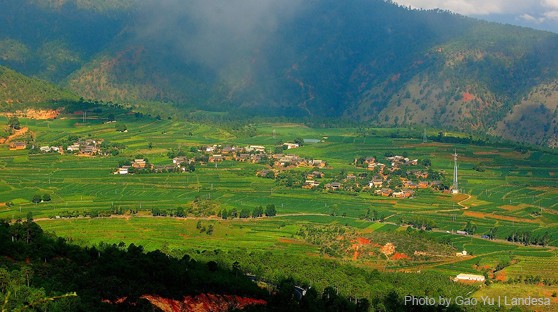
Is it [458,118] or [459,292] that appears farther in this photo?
[458,118]

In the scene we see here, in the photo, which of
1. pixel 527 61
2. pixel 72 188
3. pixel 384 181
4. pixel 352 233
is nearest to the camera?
pixel 352 233

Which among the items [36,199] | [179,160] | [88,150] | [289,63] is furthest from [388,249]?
[289,63]

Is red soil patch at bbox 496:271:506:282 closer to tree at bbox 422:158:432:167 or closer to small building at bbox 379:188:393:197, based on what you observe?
small building at bbox 379:188:393:197

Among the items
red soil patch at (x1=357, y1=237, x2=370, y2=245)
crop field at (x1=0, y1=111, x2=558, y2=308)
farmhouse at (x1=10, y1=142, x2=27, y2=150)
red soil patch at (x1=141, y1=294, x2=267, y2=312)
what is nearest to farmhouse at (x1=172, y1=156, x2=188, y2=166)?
crop field at (x1=0, y1=111, x2=558, y2=308)

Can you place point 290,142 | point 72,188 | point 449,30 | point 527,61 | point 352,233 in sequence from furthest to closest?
point 449,30 → point 527,61 → point 290,142 → point 72,188 → point 352,233

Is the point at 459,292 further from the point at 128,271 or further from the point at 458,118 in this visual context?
the point at 458,118

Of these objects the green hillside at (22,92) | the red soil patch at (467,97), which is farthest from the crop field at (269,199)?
the red soil patch at (467,97)

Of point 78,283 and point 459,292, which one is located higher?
point 78,283

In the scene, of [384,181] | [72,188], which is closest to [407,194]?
[384,181]
